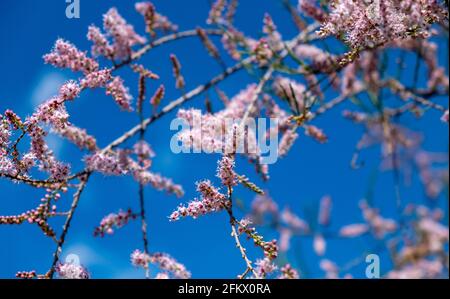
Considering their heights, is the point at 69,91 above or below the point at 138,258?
above

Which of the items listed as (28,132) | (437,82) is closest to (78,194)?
(28,132)

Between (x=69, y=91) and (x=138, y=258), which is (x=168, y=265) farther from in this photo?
(x=69, y=91)

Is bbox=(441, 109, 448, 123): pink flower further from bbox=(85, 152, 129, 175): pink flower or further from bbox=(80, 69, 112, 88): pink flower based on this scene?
bbox=(80, 69, 112, 88): pink flower

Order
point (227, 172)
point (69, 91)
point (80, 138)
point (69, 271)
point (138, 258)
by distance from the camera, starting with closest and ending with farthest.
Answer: point (227, 172), point (69, 91), point (69, 271), point (138, 258), point (80, 138)

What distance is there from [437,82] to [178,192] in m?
3.43

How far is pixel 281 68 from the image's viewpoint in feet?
12.5

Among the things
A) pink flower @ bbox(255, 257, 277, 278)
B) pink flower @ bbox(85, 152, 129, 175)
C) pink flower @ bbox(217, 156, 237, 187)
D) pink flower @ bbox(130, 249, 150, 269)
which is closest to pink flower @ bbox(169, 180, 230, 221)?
pink flower @ bbox(217, 156, 237, 187)

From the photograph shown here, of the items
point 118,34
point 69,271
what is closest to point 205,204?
point 69,271

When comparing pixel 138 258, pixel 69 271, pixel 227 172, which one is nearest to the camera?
pixel 227 172

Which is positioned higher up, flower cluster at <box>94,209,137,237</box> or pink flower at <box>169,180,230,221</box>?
flower cluster at <box>94,209,137,237</box>

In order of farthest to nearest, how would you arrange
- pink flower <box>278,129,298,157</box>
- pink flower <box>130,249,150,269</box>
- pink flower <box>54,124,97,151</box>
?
pink flower <box>278,129,298,157</box> → pink flower <box>54,124,97,151</box> → pink flower <box>130,249,150,269</box>

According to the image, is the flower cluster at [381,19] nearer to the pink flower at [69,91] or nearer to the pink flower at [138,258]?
the pink flower at [69,91]
